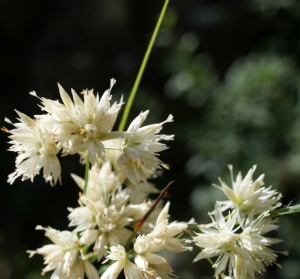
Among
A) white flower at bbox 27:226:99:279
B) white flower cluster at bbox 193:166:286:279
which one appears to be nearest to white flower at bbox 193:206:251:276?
white flower cluster at bbox 193:166:286:279

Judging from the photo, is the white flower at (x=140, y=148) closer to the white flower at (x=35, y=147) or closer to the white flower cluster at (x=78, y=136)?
the white flower cluster at (x=78, y=136)

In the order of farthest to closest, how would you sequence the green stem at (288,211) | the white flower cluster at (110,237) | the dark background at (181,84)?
the dark background at (181,84) → the white flower cluster at (110,237) → the green stem at (288,211)

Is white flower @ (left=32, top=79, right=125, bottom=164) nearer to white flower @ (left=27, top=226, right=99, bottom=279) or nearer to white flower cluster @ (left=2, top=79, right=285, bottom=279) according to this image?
white flower cluster @ (left=2, top=79, right=285, bottom=279)

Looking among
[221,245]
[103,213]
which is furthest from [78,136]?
[221,245]

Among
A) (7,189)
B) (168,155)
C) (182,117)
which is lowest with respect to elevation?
(7,189)

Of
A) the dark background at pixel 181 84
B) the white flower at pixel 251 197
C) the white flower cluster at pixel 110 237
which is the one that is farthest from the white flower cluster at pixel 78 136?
the dark background at pixel 181 84

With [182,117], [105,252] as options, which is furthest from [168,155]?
[105,252]

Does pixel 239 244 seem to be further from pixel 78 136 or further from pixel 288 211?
pixel 78 136

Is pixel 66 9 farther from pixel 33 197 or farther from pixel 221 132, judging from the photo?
pixel 221 132
